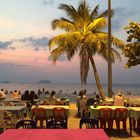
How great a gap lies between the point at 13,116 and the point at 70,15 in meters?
18.0

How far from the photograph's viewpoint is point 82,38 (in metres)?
32.0

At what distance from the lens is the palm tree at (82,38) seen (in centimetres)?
3158

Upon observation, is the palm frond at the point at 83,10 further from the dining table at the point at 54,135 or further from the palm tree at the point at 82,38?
the dining table at the point at 54,135

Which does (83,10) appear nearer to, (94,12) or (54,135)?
(94,12)

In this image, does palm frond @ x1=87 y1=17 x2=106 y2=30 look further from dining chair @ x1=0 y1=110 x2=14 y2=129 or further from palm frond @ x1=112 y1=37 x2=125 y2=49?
dining chair @ x1=0 y1=110 x2=14 y2=129

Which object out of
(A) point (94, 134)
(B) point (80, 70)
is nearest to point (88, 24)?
(B) point (80, 70)

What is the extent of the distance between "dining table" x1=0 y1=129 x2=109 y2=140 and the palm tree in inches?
880

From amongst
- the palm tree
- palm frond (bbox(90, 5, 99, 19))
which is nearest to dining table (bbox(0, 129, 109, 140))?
the palm tree

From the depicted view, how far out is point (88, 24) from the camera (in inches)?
1303

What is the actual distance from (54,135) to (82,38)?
23.8 m

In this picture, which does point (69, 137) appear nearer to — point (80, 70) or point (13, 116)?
point (13, 116)

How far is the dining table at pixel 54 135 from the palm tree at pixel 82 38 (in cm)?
2236

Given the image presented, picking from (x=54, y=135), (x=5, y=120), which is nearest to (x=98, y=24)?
(x=5, y=120)

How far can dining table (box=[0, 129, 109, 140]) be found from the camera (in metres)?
8.20
